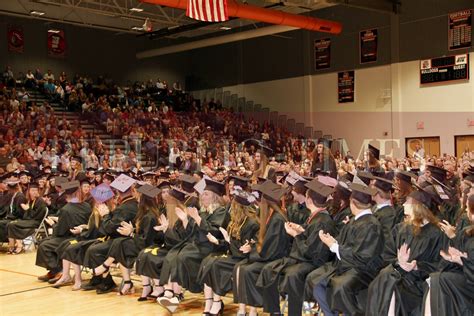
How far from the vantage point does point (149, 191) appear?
25.7ft

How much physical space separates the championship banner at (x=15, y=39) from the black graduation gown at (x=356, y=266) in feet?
87.1

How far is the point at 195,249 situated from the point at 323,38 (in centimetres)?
2275

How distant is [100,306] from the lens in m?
7.67

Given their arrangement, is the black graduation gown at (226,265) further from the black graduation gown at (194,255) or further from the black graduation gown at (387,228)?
the black graduation gown at (387,228)

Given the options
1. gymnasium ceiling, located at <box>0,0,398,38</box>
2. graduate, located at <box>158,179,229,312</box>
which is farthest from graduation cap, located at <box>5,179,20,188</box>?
gymnasium ceiling, located at <box>0,0,398,38</box>

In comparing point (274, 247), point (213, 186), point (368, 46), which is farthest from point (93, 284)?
point (368, 46)

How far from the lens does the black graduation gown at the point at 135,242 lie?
7867 millimetres

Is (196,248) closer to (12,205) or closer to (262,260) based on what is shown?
(262,260)

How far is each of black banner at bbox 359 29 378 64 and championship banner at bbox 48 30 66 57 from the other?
1494 centimetres

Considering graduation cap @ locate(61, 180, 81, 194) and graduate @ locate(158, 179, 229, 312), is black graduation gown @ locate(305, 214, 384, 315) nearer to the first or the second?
graduate @ locate(158, 179, 229, 312)

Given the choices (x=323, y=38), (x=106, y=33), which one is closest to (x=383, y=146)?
(x=323, y=38)

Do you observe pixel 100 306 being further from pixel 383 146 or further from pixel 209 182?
pixel 383 146

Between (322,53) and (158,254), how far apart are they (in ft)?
73.5

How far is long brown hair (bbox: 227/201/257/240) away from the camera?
6645mm
